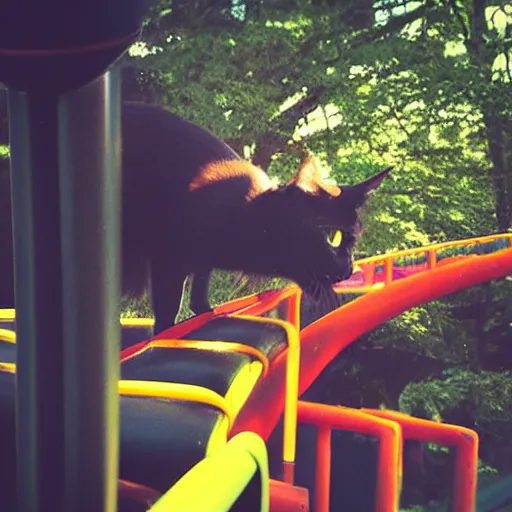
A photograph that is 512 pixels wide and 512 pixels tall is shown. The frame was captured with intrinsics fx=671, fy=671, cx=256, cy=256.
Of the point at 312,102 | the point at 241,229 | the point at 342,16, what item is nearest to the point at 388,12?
the point at 342,16

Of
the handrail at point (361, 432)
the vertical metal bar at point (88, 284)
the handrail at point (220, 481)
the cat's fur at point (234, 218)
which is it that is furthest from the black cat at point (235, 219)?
the vertical metal bar at point (88, 284)

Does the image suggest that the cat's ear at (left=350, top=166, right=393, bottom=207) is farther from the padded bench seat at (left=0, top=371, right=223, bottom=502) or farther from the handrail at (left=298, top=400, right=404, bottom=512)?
the padded bench seat at (left=0, top=371, right=223, bottom=502)

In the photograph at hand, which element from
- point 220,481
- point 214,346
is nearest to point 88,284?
point 220,481

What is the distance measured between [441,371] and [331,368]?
0.21 meters

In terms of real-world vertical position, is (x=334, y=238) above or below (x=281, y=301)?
above

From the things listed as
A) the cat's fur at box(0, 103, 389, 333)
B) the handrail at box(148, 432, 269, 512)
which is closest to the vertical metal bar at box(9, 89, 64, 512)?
the handrail at box(148, 432, 269, 512)

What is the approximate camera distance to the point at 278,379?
1009 mm

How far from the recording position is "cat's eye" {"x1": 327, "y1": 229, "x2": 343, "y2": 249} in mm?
1068

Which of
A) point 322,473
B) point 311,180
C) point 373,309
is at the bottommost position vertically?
point 322,473

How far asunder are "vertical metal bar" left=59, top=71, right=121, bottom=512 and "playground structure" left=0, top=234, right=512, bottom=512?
359 millimetres

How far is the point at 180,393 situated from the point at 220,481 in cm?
35

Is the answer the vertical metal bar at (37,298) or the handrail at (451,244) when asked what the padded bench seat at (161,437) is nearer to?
the vertical metal bar at (37,298)

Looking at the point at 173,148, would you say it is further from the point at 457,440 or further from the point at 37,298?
the point at 37,298

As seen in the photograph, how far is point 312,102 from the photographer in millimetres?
1098
